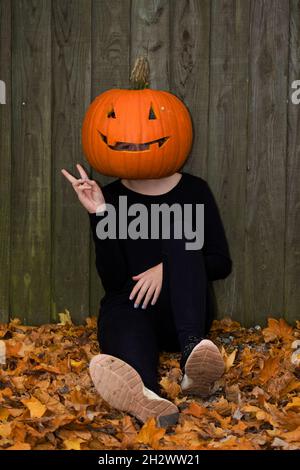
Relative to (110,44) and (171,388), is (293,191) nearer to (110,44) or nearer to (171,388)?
(110,44)

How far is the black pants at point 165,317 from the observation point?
128 inches

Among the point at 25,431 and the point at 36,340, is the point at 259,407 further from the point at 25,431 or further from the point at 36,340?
the point at 36,340

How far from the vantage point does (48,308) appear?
4230mm

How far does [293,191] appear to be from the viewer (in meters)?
4.15

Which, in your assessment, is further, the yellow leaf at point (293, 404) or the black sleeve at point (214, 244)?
the black sleeve at point (214, 244)

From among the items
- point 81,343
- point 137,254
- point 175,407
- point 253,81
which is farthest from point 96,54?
point 175,407

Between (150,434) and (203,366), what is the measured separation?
385 millimetres

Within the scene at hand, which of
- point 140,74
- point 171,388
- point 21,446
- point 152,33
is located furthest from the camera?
point 152,33

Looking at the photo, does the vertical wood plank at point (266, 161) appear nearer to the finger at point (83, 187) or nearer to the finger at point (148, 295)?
the finger at point (148, 295)

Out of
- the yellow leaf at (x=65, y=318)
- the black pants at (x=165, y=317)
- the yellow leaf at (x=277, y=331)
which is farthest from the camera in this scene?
the yellow leaf at (x=65, y=318)

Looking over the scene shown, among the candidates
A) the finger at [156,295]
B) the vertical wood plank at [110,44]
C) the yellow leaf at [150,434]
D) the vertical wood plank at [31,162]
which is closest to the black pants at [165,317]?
the finger at [156,295]

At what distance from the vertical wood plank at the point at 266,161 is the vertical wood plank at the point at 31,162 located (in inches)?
39.2

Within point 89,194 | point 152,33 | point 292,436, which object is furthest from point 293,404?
point 152,33

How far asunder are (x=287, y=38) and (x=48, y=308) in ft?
5.81
